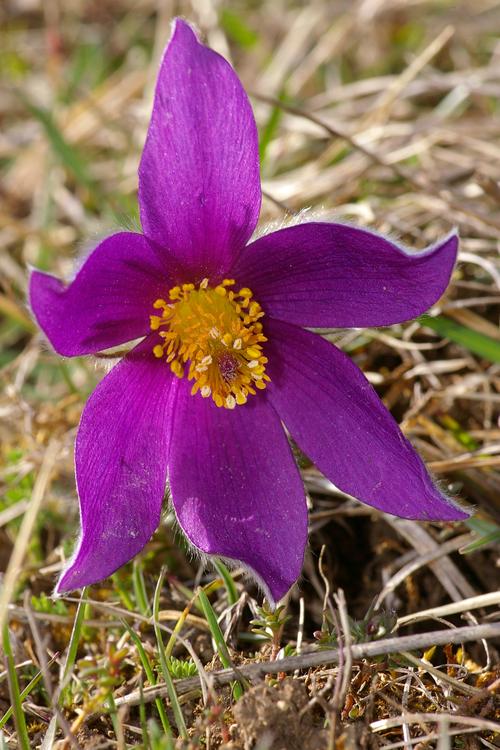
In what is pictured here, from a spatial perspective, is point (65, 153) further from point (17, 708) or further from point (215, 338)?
point (17, 708)

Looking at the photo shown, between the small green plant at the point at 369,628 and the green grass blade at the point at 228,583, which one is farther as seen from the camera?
the green grass blade at the point at 228,583

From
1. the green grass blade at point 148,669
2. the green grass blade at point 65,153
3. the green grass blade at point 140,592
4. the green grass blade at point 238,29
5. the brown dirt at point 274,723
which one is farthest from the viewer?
the green grass blade at point 238,29

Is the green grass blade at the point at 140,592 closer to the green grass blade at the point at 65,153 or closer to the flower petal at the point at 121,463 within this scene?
the flower petal at the point at 121,463

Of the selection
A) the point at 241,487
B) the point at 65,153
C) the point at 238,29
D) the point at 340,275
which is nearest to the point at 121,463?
the point at 241,487

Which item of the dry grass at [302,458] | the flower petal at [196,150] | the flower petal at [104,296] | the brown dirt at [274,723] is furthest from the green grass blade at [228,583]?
the flower petal at [196,150]

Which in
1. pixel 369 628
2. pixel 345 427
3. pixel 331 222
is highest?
pixel 331 222

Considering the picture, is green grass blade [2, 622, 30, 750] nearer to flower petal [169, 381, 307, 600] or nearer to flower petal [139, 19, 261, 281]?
flower petal [169, 381, 307, 600]

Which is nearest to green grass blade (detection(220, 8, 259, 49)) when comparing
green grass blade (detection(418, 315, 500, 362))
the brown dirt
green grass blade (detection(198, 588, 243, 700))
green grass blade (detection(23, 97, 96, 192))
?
green grass blade (detection(23, 97, 96, 192))
